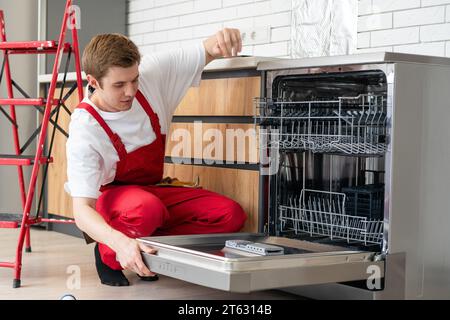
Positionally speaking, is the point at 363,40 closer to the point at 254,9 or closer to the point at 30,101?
the point at 254,9

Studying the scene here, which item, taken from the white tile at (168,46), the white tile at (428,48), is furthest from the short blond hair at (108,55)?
the white tile at (168,46)

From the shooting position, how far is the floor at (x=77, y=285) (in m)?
2.64

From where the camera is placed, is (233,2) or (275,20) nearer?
(275,20)

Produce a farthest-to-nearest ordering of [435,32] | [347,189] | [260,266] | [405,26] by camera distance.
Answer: [405,26]
[435,32]
[347,189]
[260,266]

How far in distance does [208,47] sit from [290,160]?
54 cm

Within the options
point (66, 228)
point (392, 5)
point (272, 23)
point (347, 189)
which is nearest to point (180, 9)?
point (272, 23)

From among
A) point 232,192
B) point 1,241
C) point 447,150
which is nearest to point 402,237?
point 447,150

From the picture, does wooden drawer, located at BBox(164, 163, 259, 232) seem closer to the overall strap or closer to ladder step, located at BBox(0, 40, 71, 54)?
the overall strap

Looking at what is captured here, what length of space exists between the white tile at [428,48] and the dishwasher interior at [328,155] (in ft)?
1.98

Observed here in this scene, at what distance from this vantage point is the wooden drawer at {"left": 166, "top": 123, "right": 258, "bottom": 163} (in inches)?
113

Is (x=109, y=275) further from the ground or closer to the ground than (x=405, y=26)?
closer to the ground

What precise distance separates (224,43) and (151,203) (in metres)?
0.67

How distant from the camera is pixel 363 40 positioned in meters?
3.44

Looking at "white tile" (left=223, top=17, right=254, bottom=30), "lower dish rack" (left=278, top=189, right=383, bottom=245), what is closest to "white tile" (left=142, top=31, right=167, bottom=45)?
"white tile" (left=223, top=17, right=254, bottom=30)
